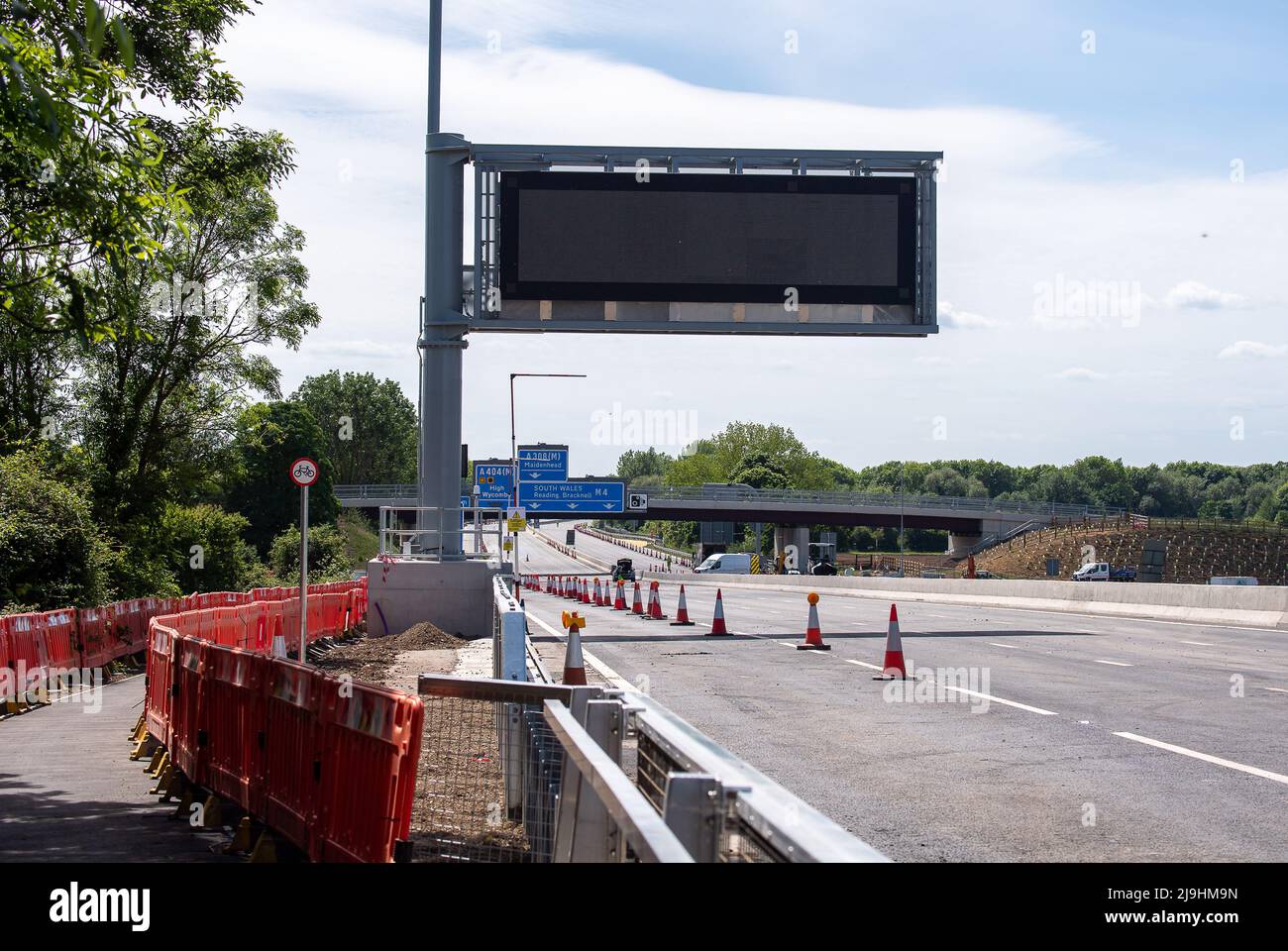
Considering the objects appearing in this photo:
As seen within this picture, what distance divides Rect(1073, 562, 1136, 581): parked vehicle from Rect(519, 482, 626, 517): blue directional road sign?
127 ft

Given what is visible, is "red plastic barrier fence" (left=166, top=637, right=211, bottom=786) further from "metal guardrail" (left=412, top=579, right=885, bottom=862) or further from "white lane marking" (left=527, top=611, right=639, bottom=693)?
"white lane marking" (left=527, top=611, right=639, bottom=693)

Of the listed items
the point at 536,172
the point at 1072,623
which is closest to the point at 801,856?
the point at 536,172

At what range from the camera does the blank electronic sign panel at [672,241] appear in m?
25.2

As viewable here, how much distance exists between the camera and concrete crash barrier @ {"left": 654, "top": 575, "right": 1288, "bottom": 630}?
2894 centimetres

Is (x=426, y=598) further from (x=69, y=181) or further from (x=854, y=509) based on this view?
(x=854, y=509)

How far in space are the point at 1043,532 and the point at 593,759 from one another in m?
95.3

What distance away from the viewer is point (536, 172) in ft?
83.6

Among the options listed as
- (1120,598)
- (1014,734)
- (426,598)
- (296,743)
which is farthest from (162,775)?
(1120,598)

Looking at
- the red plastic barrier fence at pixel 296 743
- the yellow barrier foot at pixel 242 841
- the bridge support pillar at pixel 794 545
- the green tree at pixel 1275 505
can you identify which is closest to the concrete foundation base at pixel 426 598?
the red plastic barrier fence at pixel 296 743

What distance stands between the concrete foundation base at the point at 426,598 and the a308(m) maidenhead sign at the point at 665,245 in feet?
15.2

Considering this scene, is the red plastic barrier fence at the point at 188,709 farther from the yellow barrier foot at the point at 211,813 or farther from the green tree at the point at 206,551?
the green tree at the point at 206,551

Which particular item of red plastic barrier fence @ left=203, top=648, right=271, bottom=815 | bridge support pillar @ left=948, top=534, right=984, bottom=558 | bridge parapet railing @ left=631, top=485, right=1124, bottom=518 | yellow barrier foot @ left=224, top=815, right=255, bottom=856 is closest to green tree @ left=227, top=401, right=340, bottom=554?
bridge parapet railing @ left=631, top=485, right=1124, bottom=518

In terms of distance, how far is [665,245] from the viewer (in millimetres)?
25281

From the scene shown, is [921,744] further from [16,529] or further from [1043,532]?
[1043,532]
